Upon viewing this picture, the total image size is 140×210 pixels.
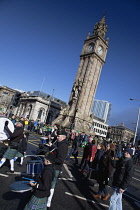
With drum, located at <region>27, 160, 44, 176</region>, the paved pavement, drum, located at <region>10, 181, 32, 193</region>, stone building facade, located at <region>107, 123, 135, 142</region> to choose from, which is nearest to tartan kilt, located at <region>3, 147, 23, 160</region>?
the paved pavement

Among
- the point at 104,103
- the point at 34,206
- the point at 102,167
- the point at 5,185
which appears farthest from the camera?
the point at 104,103

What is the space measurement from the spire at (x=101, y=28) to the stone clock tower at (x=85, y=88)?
3.28ft

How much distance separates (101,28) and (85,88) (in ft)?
63.8

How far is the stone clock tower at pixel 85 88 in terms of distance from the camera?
31.8 m

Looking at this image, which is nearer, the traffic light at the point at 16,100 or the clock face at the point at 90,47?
the clock face at the point at 90,47

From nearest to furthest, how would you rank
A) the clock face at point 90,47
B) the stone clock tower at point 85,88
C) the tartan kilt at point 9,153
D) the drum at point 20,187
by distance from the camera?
1. the drum at point 20,187
2. the tartan kilt at point 9,153
3. the stone clock tower at point 85,88
4. the clock face at point 90,47

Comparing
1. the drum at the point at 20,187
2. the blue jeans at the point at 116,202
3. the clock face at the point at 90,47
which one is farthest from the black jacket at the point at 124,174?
the clock face at the point at 90,47

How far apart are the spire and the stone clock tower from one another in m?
1.00

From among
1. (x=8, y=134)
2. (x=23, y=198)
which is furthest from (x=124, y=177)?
(x=8, y=134)

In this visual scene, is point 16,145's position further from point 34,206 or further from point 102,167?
point 102,167

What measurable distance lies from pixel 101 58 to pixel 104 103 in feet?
488

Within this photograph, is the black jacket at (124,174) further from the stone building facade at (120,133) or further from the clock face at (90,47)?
the stone building facade at (120,133)

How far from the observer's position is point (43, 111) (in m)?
49.7

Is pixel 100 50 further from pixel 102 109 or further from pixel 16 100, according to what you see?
pixel 102 109
